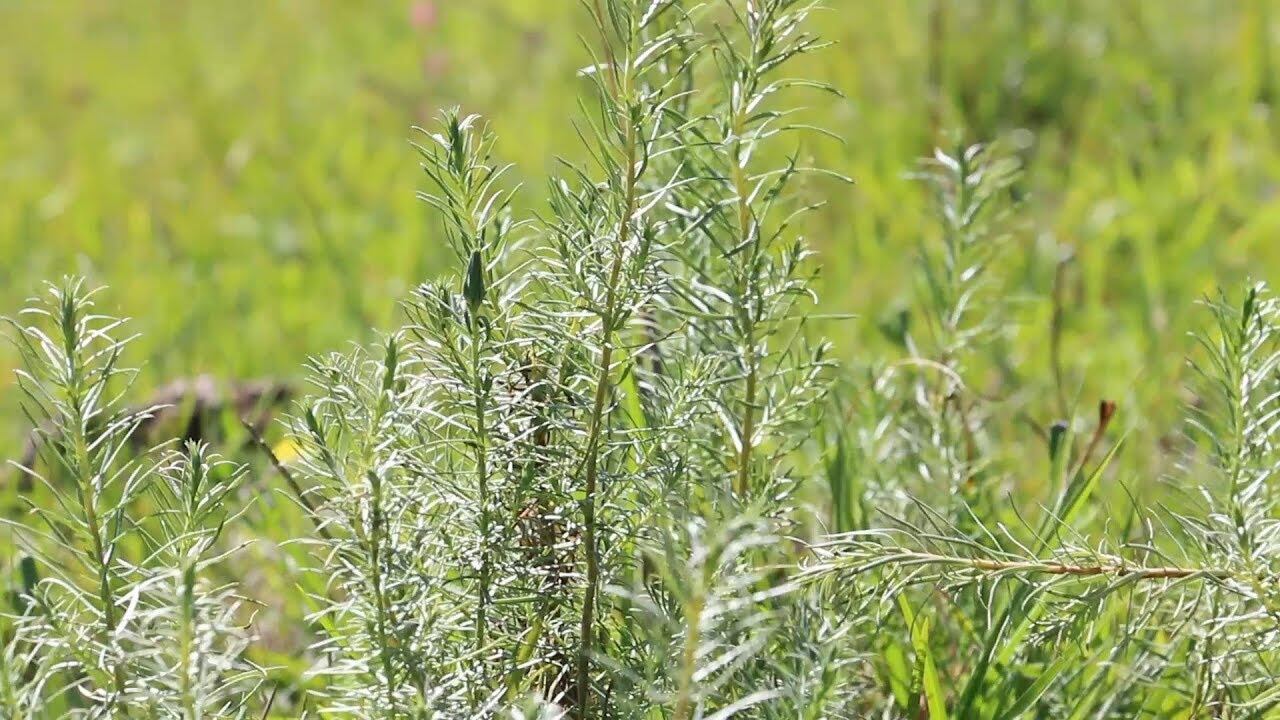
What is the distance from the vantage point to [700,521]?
135cm

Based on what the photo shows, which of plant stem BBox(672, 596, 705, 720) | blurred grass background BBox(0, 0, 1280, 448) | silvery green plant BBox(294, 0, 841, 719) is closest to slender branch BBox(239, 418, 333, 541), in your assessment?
silvery green plant BBox(294, 0, 841, 719)

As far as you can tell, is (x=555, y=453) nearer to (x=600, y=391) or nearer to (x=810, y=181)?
(x=600, y=391)

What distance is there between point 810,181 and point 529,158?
1.05 m

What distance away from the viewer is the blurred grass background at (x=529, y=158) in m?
3.47

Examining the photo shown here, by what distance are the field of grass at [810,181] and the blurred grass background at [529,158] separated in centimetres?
1

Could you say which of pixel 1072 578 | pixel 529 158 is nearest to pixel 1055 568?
pixel 1072 578

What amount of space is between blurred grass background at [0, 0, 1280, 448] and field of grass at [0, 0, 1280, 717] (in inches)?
0.5

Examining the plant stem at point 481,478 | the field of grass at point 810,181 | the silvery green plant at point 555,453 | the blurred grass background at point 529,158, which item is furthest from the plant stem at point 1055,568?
the blurred grass background at point 529,158

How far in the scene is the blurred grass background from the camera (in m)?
3.47

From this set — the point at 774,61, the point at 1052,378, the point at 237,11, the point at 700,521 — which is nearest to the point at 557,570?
the point at 700,521

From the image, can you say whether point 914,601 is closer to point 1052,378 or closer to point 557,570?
point 557,570

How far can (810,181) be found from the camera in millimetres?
4066

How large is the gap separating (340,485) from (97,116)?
4816 mm

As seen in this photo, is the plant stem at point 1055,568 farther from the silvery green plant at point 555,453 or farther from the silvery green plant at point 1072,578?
the silvery green plant at point 555,453
